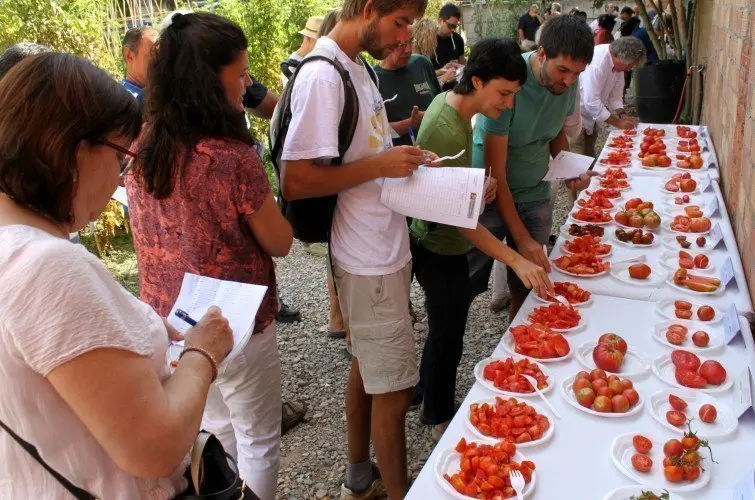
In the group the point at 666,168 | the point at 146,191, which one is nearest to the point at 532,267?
the point at 146,191

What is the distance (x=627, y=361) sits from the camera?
1.83 meters

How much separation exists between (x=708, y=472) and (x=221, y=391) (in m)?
1.35

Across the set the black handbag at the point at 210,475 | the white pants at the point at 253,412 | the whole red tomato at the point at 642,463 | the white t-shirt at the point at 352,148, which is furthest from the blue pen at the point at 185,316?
the whole red tomato at the point at 642,463

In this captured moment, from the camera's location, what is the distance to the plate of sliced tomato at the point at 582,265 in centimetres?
241

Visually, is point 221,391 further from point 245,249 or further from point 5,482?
point 5,482

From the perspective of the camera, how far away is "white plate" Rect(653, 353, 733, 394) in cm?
165

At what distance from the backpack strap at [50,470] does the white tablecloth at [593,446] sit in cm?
69

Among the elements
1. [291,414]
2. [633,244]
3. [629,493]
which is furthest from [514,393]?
[291,414]

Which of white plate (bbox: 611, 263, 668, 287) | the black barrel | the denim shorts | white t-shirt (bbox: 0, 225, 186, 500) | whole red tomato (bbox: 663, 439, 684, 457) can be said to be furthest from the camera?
the black barrel

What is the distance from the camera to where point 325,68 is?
177cm

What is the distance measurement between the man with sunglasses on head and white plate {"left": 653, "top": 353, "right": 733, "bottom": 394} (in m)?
5.64

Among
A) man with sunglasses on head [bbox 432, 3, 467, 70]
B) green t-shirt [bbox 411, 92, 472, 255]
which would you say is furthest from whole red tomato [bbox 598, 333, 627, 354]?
man with sunglasses on head [bbox 432, 3, 467, 70]

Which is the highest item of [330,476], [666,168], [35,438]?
[35,438]

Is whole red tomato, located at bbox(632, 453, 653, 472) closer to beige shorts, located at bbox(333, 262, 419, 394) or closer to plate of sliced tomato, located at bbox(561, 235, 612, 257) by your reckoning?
beige shorts, located at bbox(333, 262, 419, 394)
